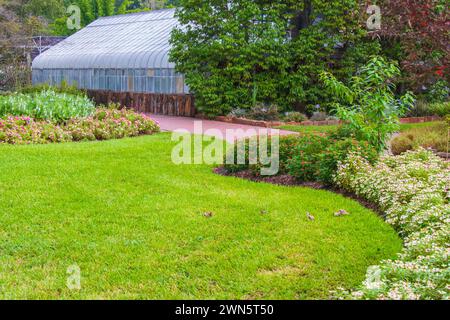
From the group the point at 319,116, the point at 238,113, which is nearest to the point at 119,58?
the point at 238,113

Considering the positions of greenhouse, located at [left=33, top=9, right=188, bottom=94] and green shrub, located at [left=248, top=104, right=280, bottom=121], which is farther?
greenhouse, located at [left=33, top=9, right=188, bottom=94]

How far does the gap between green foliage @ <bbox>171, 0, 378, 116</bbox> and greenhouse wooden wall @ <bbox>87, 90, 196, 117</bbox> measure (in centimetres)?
120

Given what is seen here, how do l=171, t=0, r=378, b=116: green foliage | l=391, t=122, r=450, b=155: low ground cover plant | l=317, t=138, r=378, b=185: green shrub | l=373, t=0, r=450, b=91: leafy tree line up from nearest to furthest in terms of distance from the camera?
l=317, t=138, r=378, b=185: green shrub, l=391, t=122, r=450, b=155: low ground cover plant, l=373, t=0, r=450, b=91: leafy tree, l=171, t=0, r=378, b=116: green foliage

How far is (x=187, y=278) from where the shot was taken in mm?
4926

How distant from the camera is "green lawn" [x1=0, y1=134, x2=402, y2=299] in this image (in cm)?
480

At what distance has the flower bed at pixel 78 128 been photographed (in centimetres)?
1234

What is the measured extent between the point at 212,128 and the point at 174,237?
32.4 ft

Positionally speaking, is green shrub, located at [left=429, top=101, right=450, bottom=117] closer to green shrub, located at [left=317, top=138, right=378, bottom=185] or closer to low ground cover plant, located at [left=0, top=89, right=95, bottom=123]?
green shrub, located at [left=317, top=138, right=378, bottom=185]

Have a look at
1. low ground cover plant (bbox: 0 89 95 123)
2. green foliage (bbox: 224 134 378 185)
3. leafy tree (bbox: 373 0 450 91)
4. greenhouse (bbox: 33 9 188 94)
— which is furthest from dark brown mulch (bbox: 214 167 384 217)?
greenhouse (bbox: 33 9 188 94)
